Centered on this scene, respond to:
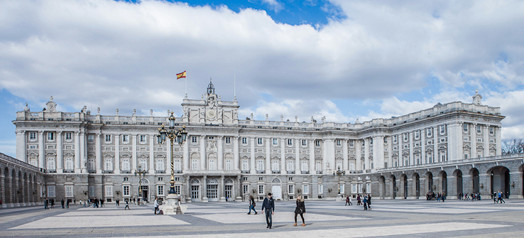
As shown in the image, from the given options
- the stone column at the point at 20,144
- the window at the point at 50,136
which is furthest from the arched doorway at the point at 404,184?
the stone column at the point at 20,144

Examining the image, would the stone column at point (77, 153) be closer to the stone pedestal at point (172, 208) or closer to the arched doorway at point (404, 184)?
the stone pedestal at point (172, 208)

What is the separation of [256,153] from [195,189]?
13.0 meters

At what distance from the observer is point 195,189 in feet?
283

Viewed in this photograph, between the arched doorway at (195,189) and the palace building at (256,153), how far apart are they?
0.17m

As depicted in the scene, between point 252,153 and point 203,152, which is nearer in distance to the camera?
point 203,152

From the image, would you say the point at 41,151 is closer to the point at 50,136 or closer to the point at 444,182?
the point at 50,136

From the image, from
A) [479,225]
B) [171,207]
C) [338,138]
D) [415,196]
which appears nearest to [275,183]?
A: [338,138]

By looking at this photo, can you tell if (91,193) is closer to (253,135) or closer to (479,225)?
(253,135)

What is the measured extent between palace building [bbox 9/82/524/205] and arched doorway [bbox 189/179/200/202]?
167 mm

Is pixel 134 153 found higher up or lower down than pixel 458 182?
higher up

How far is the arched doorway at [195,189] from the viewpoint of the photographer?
281 feet

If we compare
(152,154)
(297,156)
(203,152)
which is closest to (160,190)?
(152,154)

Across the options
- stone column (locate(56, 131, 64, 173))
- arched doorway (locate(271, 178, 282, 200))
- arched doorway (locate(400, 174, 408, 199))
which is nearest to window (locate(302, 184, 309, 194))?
arched doorway (locate(271, 178, 282, 200))

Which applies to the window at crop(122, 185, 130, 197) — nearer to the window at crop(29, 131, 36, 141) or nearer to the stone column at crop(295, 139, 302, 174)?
the window at crop(29, 131, 36, 141)
